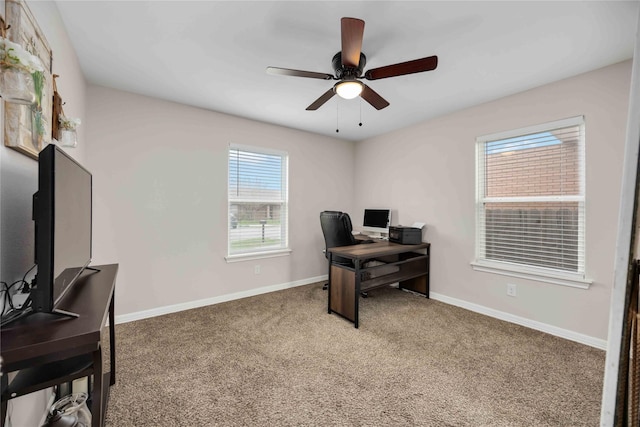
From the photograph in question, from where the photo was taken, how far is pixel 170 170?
3.02 meters

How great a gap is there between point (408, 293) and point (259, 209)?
247 centimetres

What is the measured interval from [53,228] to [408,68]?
2037 mm

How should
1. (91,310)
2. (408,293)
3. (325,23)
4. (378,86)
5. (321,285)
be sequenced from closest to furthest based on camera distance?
(91,310)
(325,23)
(378,86)
(408,293)
(321,285)

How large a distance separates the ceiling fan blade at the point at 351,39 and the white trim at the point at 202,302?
9.88ft

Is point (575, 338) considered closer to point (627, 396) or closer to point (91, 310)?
point (627, 396)

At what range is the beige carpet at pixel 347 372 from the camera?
1.56 m

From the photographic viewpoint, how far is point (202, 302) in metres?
3.22

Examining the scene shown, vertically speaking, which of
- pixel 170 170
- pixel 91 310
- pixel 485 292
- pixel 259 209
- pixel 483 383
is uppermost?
pixel 170 170

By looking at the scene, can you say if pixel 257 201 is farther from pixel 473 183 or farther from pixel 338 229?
pixel 473 183

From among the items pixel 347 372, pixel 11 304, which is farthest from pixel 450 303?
pixel 11 304

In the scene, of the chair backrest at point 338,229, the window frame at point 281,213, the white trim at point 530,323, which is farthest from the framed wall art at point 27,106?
the white trim at point 530,323

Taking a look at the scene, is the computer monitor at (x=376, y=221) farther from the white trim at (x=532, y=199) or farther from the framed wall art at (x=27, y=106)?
the framed wall art at (x=27, y=106)

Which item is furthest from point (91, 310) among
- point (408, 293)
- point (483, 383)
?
point (408, 293)

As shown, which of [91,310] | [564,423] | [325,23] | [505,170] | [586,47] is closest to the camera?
[91,310]
